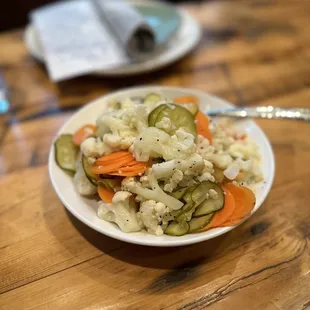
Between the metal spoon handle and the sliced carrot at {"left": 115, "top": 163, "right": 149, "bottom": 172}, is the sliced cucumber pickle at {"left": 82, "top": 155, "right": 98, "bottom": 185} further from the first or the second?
the metal spoon handle

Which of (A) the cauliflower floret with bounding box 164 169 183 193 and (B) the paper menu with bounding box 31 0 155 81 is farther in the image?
(B) the paper menu with bounding box 31 0 155 81

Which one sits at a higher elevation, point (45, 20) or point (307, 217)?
point (45, 20)

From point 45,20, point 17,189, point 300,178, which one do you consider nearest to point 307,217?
point 300,178

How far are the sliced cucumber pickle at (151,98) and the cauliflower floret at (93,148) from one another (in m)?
0.23

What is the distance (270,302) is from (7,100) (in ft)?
3.54

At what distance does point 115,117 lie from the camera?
0.90 metres

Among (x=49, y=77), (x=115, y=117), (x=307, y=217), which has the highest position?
(x=115, y=117)

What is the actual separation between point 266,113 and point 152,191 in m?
0.51

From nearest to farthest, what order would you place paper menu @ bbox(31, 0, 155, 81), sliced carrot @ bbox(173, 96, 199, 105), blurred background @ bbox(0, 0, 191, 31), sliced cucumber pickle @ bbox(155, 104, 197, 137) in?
sliced cucumber pickle @ bbox(155, 104, 197, 137), sliced carrot @ bbox(173, 96, 199, 105), paper menu @ bbox(31, 0, 155, 81), blurred background @ bbox(0, 0, 191, 31)

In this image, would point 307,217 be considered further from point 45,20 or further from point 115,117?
point 45,20

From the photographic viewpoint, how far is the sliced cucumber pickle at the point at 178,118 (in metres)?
0.87

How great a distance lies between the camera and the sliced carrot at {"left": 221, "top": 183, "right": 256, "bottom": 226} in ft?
2.59

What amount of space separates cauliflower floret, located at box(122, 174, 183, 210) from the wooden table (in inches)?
5.5

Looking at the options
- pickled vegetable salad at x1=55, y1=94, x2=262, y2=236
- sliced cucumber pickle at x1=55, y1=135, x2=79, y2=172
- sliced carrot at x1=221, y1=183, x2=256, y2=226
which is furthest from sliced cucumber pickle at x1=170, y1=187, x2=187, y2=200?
sliced cucumber pickle at x1=55, y1=135, x2=79, y2=172
